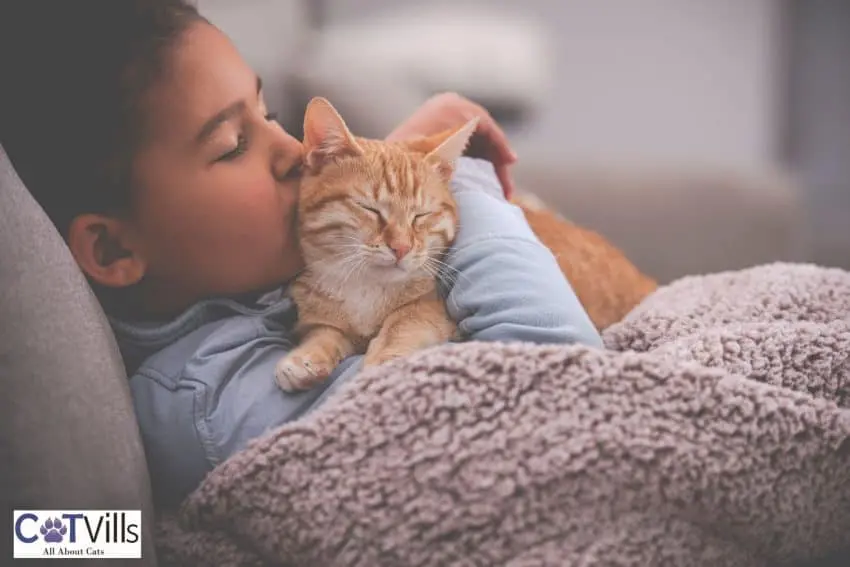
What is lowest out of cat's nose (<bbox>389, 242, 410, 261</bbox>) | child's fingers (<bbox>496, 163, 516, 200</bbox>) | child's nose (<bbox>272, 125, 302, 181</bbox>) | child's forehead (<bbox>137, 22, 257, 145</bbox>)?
cat's nose (<bbox>389, 242, 410, 261</bbox>)

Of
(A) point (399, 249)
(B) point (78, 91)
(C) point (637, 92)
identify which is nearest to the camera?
(B) point (78, 91)

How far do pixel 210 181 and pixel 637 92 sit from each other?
188 centimetres

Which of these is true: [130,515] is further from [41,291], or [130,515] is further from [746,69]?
[746,69]

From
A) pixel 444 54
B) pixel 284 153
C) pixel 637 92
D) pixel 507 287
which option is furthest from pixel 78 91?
pixel 637 92

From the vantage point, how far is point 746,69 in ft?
8.13

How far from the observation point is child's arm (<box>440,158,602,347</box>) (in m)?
0.75

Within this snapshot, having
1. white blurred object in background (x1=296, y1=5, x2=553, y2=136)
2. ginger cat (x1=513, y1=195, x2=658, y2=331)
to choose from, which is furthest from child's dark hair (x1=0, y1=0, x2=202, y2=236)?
white blurred object in background (x1=296, y1=5, x2=553, y2=136)

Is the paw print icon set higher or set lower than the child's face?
lower

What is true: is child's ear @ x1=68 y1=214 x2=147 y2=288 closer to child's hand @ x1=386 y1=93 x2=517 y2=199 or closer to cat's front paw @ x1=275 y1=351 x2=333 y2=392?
cat's front paw @ x1=275 y1=351 x2=333 y2=392

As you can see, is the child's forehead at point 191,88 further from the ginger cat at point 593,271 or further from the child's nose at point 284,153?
the ginger cat at point 593,271

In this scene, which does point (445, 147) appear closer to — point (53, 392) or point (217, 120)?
point (217, 120)

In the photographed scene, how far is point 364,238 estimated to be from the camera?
0.84 metres

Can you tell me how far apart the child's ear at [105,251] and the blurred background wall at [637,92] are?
9.0 inches

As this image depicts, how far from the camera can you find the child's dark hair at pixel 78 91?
71 centimetres
